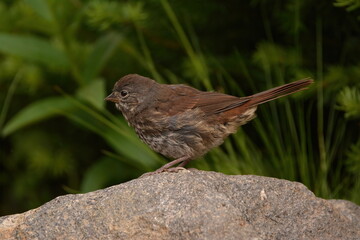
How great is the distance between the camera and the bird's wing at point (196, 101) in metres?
4.70

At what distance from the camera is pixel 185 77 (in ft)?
20.4

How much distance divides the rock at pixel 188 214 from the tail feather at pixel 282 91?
2.91ft

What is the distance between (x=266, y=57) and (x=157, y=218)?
2.53 m

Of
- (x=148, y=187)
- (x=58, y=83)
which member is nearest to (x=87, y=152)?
(x=58, y=83)

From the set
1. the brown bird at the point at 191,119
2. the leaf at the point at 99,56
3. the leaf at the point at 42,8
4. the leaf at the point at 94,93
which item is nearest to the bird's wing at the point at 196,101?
the brown bird at the point at 191,119

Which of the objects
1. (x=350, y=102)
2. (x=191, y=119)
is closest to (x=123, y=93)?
(x=191, y=119)

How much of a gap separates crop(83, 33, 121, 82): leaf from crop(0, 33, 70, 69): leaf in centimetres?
22

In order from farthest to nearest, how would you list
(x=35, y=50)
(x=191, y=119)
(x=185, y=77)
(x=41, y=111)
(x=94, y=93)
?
(x=185, y=77)
(x=35, y=50)
(x=41, y=111)
(x=94, y=93)
(x=191, y=119)

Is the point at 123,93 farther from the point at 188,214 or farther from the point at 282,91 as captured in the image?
the point at 188,214

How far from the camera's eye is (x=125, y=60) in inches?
261

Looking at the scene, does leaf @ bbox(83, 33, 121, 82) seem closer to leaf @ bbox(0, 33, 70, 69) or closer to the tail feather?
leaf @ bbox(0, 33, 70, 69)

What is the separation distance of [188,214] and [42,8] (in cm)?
295

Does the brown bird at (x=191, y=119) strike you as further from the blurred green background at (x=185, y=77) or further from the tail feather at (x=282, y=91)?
the blurred green background at (x=185, y=77)

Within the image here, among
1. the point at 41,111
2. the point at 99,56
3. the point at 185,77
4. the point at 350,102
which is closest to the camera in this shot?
the point at 350,102
